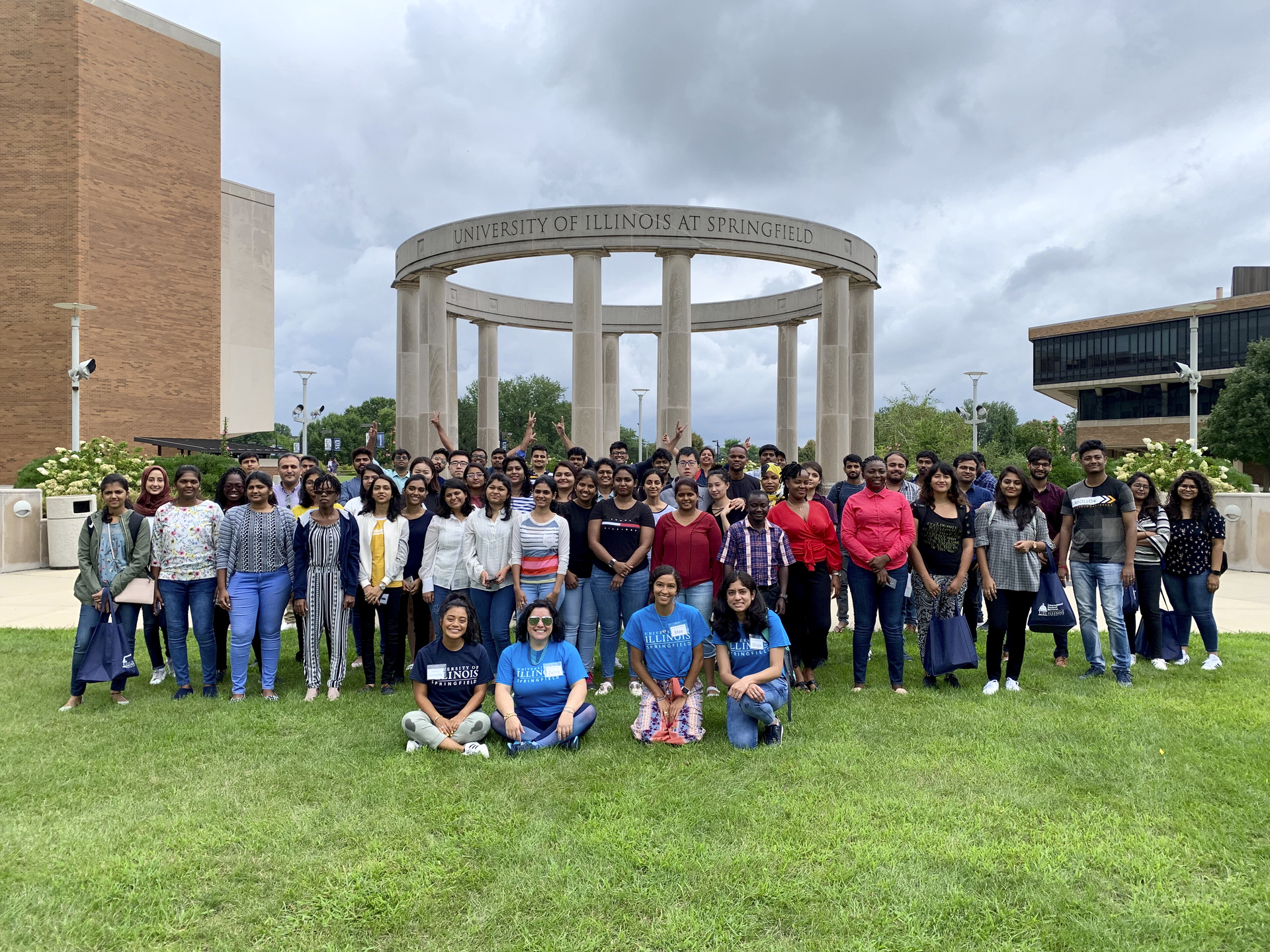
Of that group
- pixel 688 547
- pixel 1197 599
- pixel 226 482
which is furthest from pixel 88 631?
pixel 1197 599

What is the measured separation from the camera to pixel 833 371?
70.2ft

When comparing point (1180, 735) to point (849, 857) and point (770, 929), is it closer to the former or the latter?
point (849, 857)

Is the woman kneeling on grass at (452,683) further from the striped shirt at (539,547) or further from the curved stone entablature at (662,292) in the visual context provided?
the curved stone entablature at (662,292)

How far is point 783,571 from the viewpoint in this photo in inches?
278

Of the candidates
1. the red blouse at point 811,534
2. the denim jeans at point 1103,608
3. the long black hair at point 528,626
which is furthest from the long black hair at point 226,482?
the denim jeans at point 1103,608

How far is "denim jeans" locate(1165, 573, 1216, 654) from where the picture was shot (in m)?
8.06

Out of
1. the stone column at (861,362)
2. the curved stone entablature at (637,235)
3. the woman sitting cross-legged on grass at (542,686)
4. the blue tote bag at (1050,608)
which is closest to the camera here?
the woman sitting cross-legged on grass at (542,686)

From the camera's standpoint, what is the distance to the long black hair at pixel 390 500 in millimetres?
7367

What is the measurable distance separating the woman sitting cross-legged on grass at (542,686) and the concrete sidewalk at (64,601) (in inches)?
290

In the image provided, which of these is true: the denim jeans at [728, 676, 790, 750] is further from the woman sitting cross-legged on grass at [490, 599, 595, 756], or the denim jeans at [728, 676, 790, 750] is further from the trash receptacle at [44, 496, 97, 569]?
the trash receptacle at [44, 496, 97, 569]

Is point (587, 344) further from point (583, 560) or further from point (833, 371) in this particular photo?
point (583, 560)

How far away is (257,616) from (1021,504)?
6.44 meters

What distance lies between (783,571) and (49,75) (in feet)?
118

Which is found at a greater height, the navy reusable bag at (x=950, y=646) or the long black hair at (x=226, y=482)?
the long black hair at (x=226, y=482)
